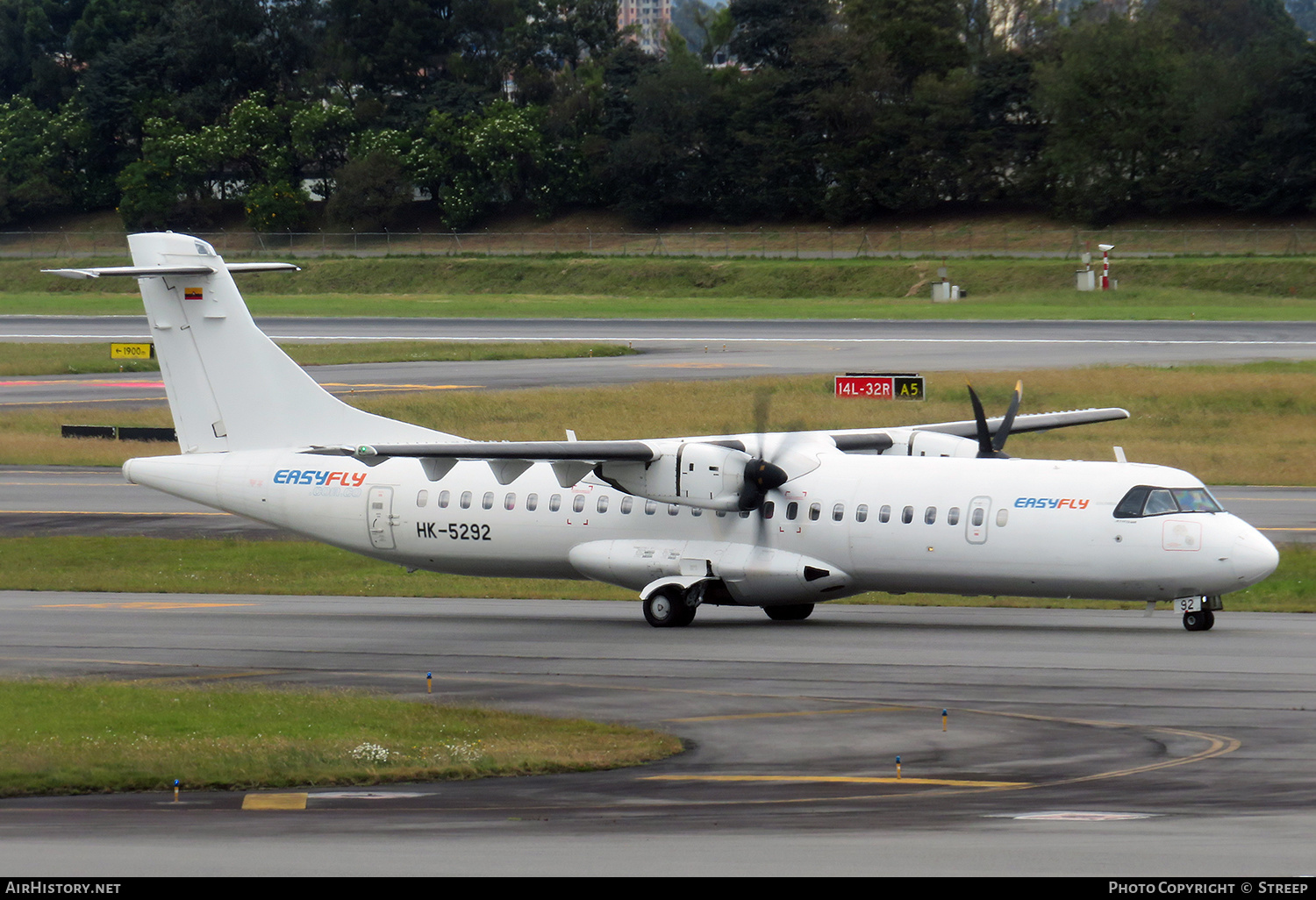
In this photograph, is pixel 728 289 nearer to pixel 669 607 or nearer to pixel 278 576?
pixel 278 576

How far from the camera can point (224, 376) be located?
1155 inches

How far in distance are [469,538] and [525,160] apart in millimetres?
108759

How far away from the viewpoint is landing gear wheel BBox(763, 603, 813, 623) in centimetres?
2662

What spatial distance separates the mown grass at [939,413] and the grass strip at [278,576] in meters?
13.5

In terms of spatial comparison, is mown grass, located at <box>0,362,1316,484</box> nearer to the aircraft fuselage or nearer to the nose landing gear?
the nose landing gear

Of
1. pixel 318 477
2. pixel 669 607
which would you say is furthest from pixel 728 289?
pixel 669 607

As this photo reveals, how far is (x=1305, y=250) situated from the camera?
101 meters

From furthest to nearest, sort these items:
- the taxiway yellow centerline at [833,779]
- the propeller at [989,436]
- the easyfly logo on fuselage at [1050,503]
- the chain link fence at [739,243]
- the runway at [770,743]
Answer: the chain link fence at [739,243] → the propeller at [989,436] → the easyfly logo on fuselage at [1050,503] → the taxiway yellow centerline at [833,779] → the runway at [770,743]

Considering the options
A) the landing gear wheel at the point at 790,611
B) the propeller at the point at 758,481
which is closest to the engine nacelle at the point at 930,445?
the landing gear wheel at the point at 790,611

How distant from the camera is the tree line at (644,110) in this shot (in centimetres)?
11362

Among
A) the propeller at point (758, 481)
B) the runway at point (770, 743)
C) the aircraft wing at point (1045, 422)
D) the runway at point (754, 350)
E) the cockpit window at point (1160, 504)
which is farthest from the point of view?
the runway at point (754, 350)

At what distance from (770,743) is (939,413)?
117 feet

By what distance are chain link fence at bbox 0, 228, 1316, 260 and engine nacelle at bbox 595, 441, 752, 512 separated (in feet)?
262

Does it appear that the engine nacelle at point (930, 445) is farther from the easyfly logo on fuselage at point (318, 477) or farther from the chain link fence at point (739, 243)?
the chain link fence at point (739, 243)
